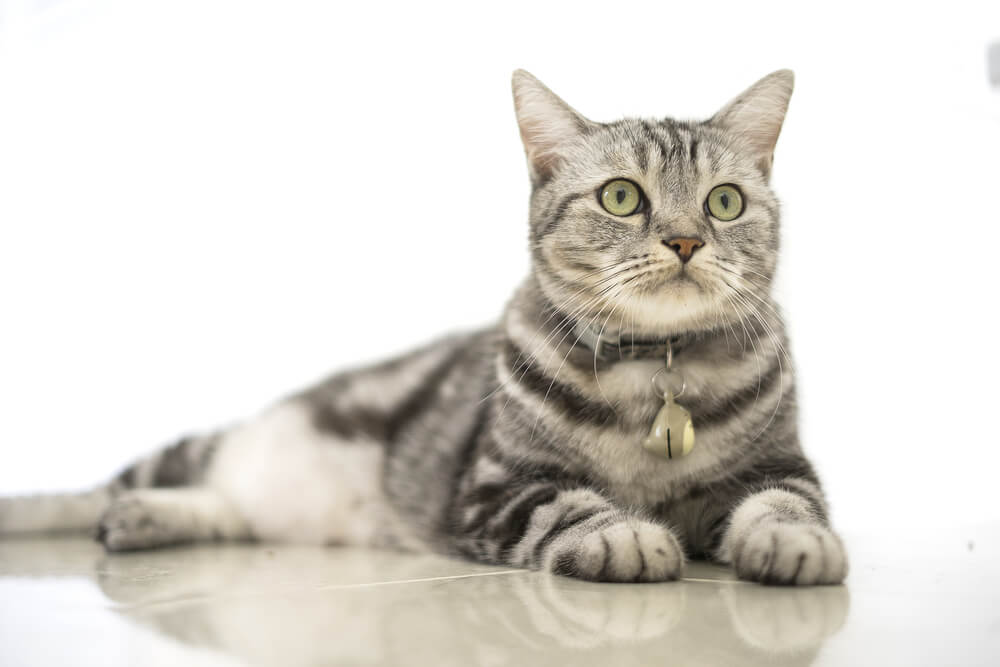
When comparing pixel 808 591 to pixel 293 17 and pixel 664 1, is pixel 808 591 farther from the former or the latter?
pixel 293 17

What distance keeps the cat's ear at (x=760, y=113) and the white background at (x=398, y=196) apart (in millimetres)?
471

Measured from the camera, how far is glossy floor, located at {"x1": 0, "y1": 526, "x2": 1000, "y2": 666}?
92 cm

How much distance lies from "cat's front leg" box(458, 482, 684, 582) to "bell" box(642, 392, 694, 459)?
120 millimetres

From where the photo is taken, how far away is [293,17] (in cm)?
281

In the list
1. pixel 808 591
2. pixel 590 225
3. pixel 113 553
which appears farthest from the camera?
pixel 113 553

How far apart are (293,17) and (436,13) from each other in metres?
0.51

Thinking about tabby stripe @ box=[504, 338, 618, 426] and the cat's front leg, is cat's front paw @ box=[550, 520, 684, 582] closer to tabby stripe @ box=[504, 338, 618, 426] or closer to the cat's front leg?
the cat's front leg

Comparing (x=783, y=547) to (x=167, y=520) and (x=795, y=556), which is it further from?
(x=167, y=520)

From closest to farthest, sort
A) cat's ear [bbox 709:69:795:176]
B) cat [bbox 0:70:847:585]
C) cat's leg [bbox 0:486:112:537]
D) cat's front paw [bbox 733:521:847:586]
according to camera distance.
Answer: cat's front paw [bbox 733:521:847:586] < cat [bbox 0:70:847:585] < cat's ear [bbox 709:69:795:176] < cat's leg [bbox 0:486:112:537]

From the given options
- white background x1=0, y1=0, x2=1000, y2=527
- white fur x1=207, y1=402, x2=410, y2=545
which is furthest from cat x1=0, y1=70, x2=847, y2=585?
white background x1=0, y1=0, x2=1000, y2=527

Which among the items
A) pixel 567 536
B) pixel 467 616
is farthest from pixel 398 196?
pixel 467 616

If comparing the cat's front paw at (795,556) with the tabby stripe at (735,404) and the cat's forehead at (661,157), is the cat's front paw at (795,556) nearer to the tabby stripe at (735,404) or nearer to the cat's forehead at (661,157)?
the tabby stripe at (735,404)

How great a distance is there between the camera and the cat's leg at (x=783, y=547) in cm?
117

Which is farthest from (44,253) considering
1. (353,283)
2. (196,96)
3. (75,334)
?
(353,283)
